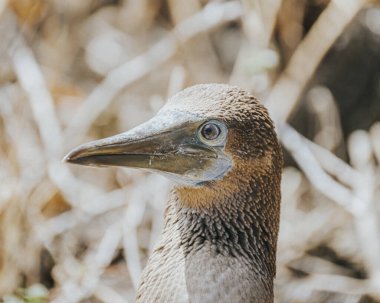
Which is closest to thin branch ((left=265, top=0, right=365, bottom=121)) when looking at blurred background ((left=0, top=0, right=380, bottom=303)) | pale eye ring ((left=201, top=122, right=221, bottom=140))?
blurred background ((left=0, top=0, right=380, bottom=303))

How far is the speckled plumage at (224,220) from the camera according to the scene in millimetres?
2672

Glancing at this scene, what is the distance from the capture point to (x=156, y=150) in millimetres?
2625

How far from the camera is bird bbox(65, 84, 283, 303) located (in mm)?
2643

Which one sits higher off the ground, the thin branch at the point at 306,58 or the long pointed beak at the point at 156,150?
the thin branch at the point at 306,58

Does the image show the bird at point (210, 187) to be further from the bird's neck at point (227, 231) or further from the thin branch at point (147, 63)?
the thin branch at point (147, 63)

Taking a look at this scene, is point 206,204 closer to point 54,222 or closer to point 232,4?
point 54,222

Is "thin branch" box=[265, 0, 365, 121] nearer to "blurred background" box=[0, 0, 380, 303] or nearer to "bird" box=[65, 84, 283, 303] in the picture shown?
"blurred background" box=[0, 0, 380, 303]

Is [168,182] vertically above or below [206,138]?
above

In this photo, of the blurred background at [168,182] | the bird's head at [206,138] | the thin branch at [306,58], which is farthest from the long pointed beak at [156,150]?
the thin branch at [306,58]

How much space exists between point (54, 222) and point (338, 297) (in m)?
1.43

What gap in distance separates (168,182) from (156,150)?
2.01m

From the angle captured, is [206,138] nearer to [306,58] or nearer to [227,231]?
[227,231]

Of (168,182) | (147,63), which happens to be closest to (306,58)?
(147,63)

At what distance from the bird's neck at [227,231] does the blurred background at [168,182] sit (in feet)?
3.43
